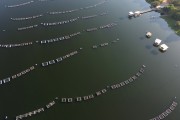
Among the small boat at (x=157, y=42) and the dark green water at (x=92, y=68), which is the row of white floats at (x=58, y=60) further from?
the small boat at (x=157, y=42)

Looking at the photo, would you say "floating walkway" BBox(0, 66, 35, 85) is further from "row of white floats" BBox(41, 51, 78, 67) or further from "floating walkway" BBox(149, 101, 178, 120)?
"floating walkway" BBox(149, 101, 178, 120)

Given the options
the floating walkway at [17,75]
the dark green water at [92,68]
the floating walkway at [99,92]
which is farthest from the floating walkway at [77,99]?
the floating walkway at [17,75]

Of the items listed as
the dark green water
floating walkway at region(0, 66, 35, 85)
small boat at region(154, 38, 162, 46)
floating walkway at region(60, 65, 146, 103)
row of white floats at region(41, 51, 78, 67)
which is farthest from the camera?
small boat at region(154, 38, 162, 46)

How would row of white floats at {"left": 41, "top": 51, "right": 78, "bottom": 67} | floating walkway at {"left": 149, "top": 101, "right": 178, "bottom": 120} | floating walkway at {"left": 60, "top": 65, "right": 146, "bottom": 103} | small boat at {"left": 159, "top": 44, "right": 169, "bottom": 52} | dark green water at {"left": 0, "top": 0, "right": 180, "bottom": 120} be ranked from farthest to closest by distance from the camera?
small boat at {"left": 159, "top": 44, "right": 169, "bottom": 52} < row of white floats at {"left": 41, "top": 51, "right": 78, "bottom": 67} < floating walkway at {"left": 60, "top": 65, "right": 146, "bottom": 103} < dark green water at {"left": 0, "top": 0, "right": 180, "bottom": 120} < floating walkway at {"left": 149, "top": 101, "right": 178, "bottom": 120}

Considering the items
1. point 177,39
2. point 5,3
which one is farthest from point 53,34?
point 177,39

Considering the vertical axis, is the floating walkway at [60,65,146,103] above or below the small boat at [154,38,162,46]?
below

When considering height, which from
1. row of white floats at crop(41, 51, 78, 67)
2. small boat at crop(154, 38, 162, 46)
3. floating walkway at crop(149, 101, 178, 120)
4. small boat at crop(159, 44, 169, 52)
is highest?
small boat at crop(154, 38, 162, 46)

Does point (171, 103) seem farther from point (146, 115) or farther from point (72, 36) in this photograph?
point (72, 36)

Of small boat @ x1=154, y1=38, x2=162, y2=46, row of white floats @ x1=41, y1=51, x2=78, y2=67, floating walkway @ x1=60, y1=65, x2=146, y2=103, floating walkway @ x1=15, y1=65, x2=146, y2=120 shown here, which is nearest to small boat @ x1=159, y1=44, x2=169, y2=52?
small boat @ x1=154, y1=38, x2=162, y2=46

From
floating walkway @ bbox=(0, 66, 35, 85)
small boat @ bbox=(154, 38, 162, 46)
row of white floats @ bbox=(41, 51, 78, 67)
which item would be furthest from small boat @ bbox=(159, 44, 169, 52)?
floating walkway @ bbox=(0, 66, 35, 85)

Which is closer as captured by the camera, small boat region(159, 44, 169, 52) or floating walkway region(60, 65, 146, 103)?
floating walkway region(60, 65, 146, 103)
